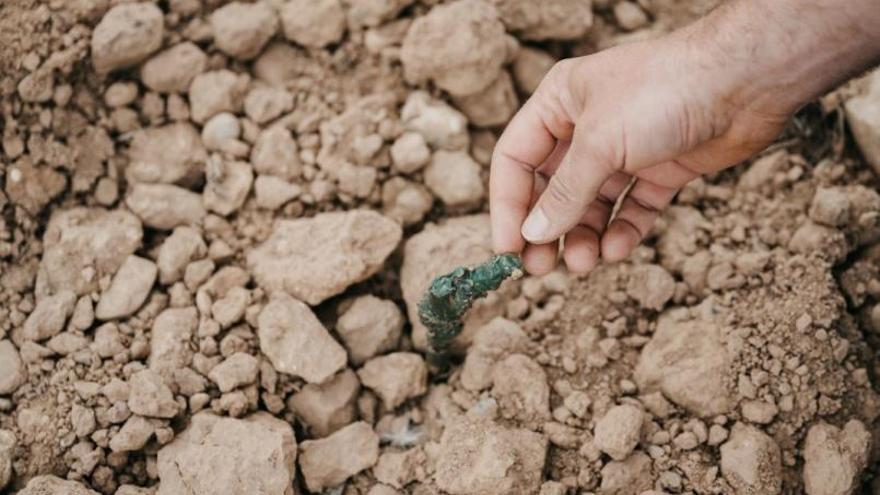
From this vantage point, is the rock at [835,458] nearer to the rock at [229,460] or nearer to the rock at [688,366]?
the rock at [688,366]

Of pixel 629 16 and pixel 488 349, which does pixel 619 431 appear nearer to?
pixel 488 349

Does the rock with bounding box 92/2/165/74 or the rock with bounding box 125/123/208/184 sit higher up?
the rock with bounding box 92/2/165/74

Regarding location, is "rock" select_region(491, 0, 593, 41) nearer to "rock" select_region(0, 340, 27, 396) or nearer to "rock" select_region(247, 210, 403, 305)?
"rock" select_region(247, 210, 403, 305)

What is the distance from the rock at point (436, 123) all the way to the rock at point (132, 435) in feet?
4.28

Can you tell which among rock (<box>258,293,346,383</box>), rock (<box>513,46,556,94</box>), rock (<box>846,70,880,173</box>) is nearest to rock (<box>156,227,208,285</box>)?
rock (<box>258,293,346,383</box>)

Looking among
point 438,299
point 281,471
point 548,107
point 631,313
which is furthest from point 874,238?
point 281,471

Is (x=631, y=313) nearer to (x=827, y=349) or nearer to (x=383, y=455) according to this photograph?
(x=827, y=349)

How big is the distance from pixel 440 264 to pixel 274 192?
0.63 metres

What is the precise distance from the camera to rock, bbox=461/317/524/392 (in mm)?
2199

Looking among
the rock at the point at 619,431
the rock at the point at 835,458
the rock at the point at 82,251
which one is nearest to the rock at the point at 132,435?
the rock at the point at 82,251

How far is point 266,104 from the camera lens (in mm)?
2525

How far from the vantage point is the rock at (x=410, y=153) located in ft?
8.03

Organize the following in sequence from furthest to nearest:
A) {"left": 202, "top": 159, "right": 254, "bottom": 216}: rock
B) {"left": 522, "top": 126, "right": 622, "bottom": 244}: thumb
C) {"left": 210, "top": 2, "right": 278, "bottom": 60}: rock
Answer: {"left": 210, "top": 2, "right": 278, "bottom": 60}: rock → {"left": 202, "top": 159, "right": 254, "bottom": 216}: rock → {"left": 522, "top": 126, "right": 622, "bottom": 244}: thumb

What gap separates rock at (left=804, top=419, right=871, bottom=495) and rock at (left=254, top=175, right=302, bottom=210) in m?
1.78
